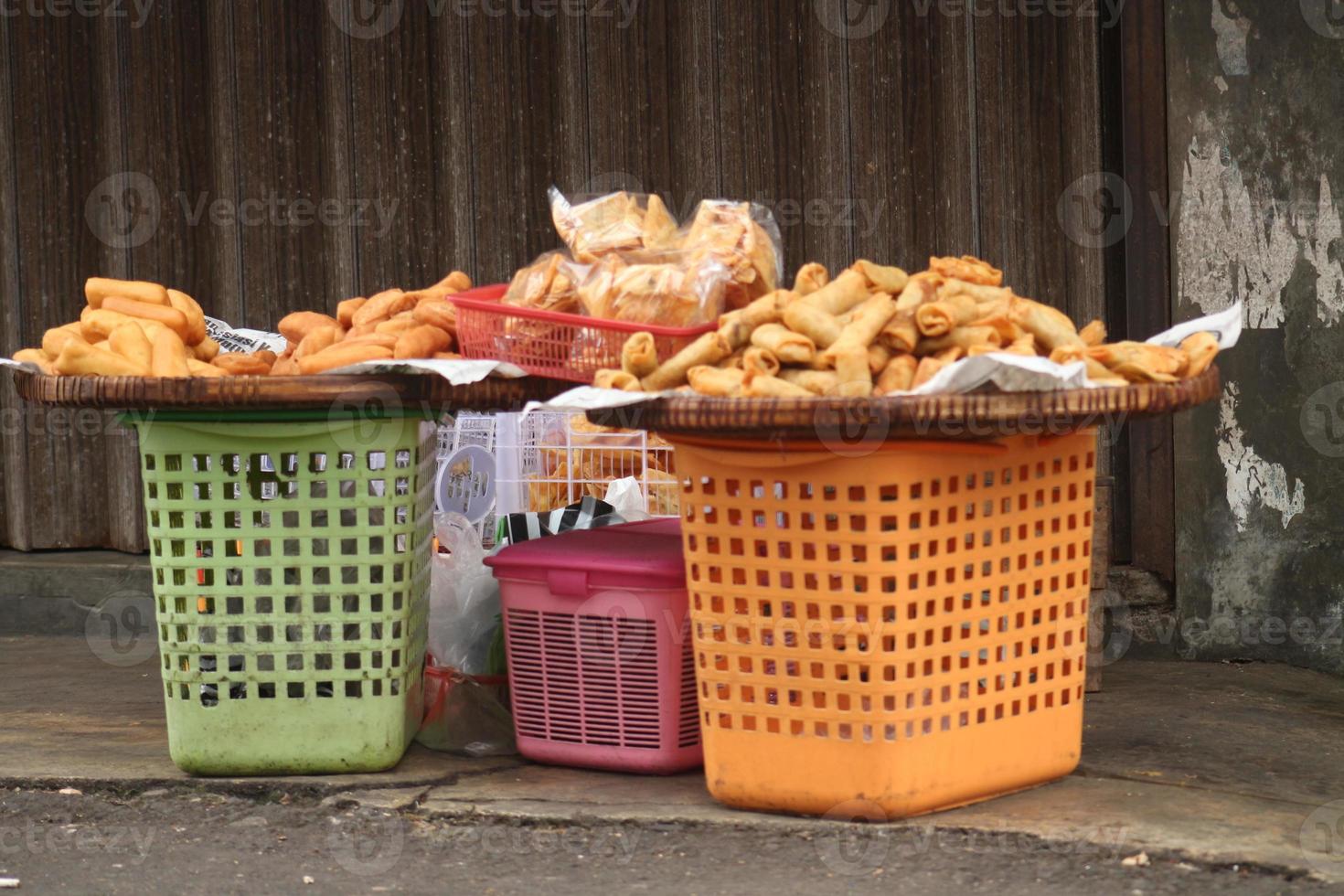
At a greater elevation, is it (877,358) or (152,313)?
(152,313)

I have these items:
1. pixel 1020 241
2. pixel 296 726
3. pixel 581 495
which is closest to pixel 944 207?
pixel 1020 241

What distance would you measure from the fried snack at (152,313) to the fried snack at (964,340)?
1.70 metres

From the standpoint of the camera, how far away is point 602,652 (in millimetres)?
3557

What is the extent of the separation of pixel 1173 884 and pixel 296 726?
73.0 inches

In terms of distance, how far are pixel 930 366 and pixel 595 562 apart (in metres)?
0.88

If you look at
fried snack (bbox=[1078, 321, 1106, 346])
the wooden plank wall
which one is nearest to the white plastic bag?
the wooden plank wall

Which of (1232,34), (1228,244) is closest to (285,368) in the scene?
(1228,244)

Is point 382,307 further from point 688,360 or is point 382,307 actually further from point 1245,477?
point 1245,477

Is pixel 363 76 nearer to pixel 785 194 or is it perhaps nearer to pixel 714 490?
pixel 785 194

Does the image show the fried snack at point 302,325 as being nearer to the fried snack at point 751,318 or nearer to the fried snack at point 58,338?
the fried snack at point 58,338

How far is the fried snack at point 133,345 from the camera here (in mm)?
3500

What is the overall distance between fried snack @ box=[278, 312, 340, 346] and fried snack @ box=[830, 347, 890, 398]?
4.58 feet

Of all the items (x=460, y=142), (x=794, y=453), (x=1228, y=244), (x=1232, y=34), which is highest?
(x=1232, y=34)

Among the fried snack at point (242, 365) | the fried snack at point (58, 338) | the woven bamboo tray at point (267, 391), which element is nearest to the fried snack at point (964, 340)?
the woven bamboo tray at point (267, 391)
